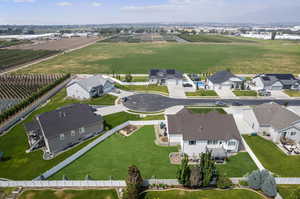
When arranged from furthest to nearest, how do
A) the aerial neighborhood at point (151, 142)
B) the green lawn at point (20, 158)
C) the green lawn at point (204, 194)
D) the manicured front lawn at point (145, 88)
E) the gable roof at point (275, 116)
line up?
1. the manicured front lawn at point (145, 88)
2. the gable roof at point (275, 116)
3. the green lawn at point (20, 158)
4. the aerial neighborhood at point (151, 142)
5. the green lawn at point (204, 194)

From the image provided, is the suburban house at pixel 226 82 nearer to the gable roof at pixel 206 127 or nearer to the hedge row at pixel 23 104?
the gable roof at pixel 206 127

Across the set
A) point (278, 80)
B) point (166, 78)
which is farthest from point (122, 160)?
point (278, 80)

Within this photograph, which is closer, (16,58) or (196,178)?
(196,178)

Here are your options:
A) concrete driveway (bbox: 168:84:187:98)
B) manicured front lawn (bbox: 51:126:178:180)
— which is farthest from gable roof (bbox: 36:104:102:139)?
concrete driveway (bbox: 168:84:187:98)

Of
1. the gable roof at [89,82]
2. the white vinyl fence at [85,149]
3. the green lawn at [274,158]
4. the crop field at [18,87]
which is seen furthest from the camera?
the gable roof at [89,82]

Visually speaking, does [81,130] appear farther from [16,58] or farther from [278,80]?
[16,58]

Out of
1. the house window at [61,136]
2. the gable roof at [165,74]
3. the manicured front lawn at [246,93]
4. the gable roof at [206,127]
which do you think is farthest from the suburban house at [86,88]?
the manicured front lawn at [246,93]

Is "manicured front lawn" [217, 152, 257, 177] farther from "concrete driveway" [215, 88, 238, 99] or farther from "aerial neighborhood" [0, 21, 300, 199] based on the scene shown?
"concrete driveway" [215, 88, 238, 99]
